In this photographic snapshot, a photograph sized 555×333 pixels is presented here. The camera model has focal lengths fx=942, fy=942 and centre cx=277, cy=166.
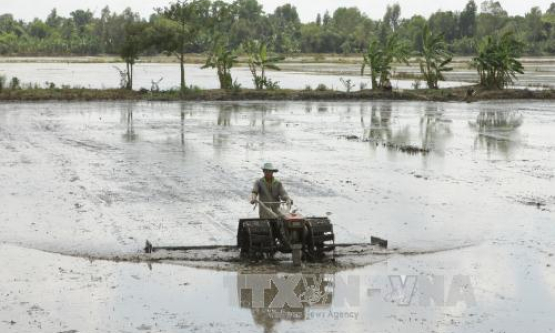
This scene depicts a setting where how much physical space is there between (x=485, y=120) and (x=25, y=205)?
75.3 ft

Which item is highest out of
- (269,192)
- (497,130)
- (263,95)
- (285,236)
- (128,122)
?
(269,192)

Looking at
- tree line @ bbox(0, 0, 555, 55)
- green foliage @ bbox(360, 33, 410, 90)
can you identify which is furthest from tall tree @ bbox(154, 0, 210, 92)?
tree line @ bbox(0, 0, 555, 55)

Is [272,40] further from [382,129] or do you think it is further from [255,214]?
[255,214]

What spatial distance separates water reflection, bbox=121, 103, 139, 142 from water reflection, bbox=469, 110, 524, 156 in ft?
34.2

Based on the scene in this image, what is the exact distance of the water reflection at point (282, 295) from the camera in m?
10.9

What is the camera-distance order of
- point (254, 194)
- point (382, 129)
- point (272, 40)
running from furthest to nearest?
point (272, 40) < point (382, 129) < point (254, 194)

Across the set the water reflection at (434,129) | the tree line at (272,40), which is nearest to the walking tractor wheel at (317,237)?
the water reflection at (434,129)

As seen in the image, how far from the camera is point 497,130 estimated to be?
107ft

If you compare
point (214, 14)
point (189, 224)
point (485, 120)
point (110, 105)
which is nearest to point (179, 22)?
point (214, 14)

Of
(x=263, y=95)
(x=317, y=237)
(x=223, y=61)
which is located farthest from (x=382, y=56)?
(x=317, y=237)

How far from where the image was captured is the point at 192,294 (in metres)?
11.8

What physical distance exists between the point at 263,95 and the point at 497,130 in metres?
14.7

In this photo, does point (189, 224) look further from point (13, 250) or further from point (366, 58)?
point (366, 58)

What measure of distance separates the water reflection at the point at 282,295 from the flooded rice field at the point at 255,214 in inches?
1.2
